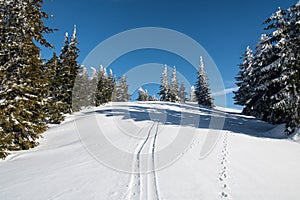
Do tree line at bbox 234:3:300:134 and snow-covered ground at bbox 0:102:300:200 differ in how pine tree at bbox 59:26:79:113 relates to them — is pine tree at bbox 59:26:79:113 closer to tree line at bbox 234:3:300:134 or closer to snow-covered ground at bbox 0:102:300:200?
snow-covered ground at bbox 0:102:300:200

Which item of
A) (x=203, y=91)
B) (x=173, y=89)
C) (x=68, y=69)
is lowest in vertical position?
(x=68, y=69)

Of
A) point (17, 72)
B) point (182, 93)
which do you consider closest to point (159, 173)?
point (17, 72)

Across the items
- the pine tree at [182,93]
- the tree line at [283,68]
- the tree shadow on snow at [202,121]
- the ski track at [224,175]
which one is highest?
the pine tree at [182,93]

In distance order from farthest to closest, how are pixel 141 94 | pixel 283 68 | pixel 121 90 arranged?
pixel 141 94
pixel 121 90
pixel 283 68

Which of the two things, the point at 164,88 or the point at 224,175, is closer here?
the point at 224,175

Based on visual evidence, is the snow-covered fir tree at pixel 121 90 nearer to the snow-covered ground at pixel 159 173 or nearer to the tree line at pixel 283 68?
the tree line at pixel 283 68

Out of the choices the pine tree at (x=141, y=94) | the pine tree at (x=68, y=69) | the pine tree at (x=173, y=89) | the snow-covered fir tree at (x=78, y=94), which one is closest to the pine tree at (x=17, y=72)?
the pine tree at (x=68, y=69)

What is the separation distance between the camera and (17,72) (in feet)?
40.4

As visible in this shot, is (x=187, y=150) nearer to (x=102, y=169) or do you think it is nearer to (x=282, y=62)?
(x=102, y=169)

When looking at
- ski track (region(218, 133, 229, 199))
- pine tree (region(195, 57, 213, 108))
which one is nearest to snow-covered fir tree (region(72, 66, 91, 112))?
ski track (region(218, 133, 229, 199))

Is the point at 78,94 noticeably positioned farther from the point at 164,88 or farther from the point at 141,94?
the point at 141,94

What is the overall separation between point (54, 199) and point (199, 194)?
4148mm

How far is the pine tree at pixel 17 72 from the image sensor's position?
11.1 meters

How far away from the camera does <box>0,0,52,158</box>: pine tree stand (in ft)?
36.3
